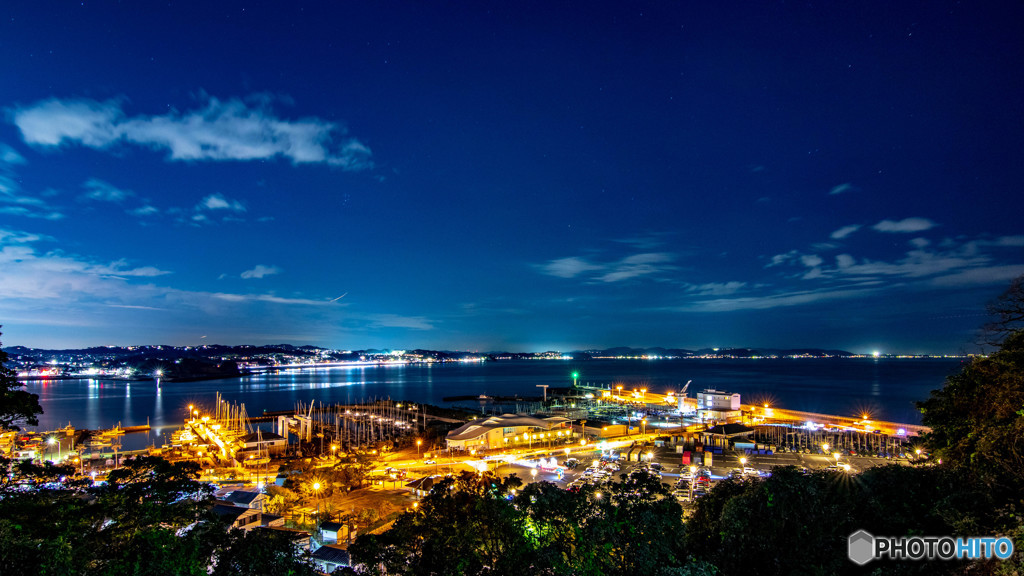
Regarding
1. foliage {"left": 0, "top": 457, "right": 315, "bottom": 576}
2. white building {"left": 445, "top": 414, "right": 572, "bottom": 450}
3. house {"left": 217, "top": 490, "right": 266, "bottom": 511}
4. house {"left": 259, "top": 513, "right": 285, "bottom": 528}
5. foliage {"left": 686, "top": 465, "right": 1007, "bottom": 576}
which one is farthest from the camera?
white building {"left": 445, "top": 414, "right": 572, "bottom": 450}

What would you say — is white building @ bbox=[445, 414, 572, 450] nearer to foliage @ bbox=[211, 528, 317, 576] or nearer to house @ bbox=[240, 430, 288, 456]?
house @ bbox=[240, 430, 288, 456]

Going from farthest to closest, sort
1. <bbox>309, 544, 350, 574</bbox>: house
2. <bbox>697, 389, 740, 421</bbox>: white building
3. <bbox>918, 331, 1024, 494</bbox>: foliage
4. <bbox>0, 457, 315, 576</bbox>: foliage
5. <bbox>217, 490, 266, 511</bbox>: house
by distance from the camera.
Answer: <bbox>697, 389, 740, 421</bbox>: white building
<bbox>217, 490, 266, 511</bbox>: house
<bbox>309, 544, 350, 574</bbox>: house
<bbox>918, 331, 1024, 494</bbox>: foliage
<bbox>0, 457, 315, 576</bbox>: foliage

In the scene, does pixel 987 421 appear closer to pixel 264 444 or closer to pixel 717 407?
pixel 264 444

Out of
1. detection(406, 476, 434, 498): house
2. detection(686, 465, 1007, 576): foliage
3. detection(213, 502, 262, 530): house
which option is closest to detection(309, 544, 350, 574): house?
detection(213, 502, 262, 530): house

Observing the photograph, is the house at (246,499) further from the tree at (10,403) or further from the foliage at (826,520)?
the foliage at (826,520)

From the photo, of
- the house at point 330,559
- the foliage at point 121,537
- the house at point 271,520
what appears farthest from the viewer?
the house at point 271,520

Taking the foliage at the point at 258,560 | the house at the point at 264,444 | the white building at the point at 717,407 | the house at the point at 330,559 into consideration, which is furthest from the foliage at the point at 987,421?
the white building at the point at 717,407
